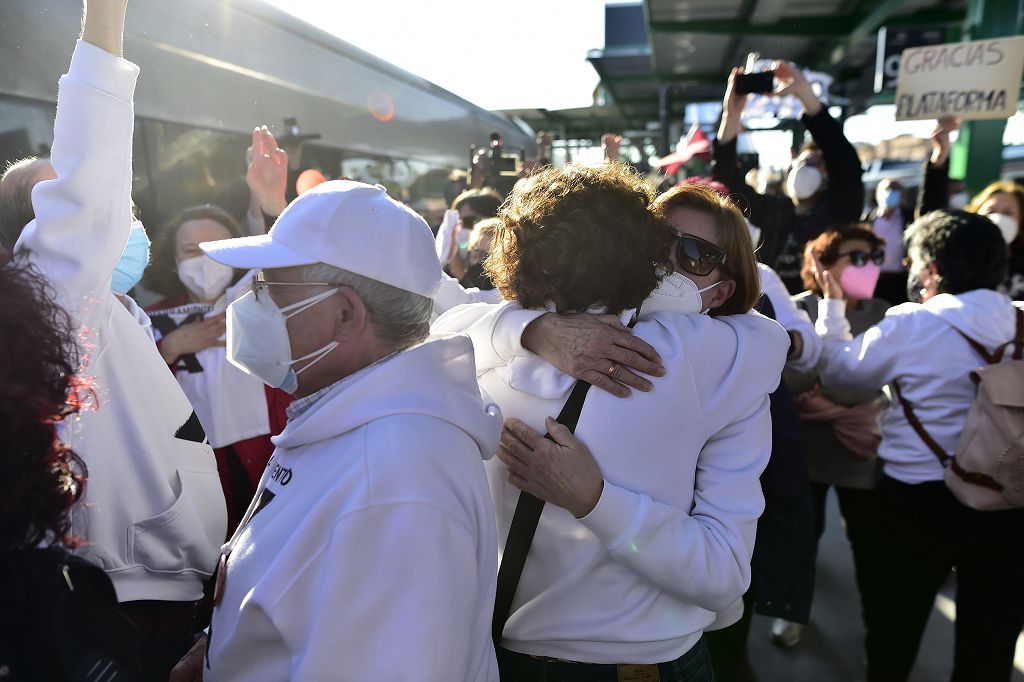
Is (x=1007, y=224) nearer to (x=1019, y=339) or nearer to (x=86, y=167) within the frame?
(x=1019, y=339)

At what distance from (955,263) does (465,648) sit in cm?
221

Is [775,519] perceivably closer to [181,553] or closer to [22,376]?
[181,553]

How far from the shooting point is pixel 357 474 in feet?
3.44

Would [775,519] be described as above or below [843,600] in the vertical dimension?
above

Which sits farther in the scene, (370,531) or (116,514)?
(116,514)

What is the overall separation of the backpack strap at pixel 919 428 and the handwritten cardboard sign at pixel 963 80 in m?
2.67

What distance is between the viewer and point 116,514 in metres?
1.50

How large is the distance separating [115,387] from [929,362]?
245 centimetres

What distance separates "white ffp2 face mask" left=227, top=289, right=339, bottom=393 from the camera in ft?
4.25

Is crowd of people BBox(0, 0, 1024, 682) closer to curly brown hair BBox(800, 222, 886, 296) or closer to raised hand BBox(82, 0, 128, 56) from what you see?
raised hand BBox(82, 0, 128, 56)

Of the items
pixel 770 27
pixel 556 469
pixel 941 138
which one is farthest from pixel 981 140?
pixel 556 469

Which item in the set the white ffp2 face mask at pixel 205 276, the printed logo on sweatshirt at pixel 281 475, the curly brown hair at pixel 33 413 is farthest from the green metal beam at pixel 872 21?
the curly brown hair at pixel 33 413

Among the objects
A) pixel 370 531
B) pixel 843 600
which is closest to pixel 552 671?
pixel 370 531

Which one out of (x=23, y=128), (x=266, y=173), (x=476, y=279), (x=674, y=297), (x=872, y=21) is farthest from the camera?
(x=872, y=21)
